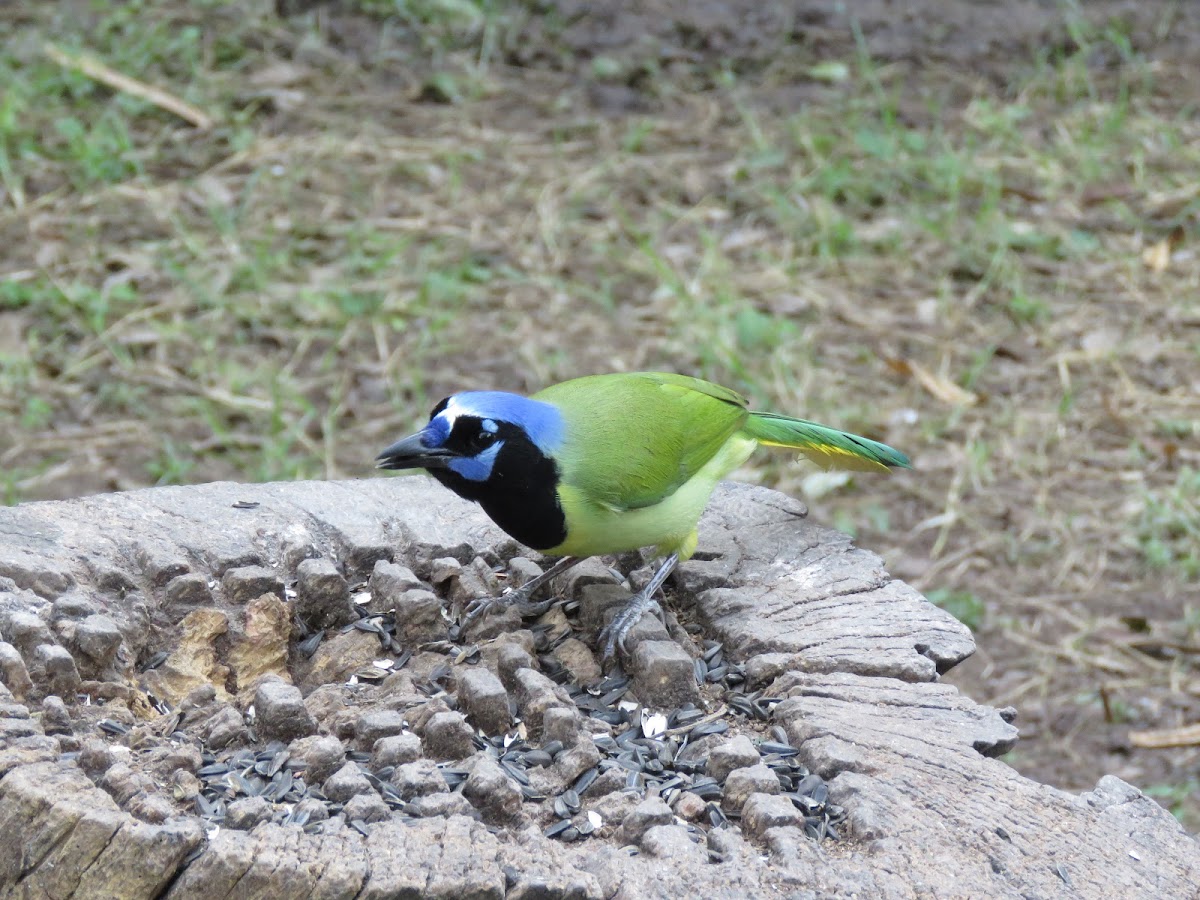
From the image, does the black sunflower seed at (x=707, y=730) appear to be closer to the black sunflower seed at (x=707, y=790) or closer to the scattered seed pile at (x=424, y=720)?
the scattered seed pile at (x=424, y=720)

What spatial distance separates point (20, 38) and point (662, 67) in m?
3.69

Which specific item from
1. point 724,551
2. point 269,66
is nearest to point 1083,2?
point 269,66

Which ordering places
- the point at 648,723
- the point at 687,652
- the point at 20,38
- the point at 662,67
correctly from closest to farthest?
the point at 648,723 < the point at 687,652 < the point at 20,38 < the point at 662,67

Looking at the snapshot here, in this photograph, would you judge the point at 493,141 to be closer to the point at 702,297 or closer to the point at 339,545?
the point at 702,297

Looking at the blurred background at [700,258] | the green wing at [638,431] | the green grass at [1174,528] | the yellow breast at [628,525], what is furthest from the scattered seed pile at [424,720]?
the green grass at [1174,528]

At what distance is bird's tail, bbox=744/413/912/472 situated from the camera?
4.03 meters

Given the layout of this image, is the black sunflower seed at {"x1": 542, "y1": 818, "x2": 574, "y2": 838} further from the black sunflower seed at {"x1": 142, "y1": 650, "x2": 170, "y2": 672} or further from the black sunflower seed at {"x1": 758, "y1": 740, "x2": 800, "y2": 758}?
the black sunflower seed at {"x1": 142, "y1": 650, "x2": 170, "y2": 672}

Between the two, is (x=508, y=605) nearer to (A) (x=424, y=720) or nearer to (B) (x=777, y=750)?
(A) (x=424, y=720)

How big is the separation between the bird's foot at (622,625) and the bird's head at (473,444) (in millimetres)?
388

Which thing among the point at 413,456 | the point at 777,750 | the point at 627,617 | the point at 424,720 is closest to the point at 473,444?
the point at 413,456

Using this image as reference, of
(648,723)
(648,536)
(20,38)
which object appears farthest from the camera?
(20,38)

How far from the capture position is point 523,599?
11.4 ft

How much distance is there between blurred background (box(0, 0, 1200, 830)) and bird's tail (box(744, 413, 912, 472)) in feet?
5.05

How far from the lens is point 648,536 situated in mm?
3488
